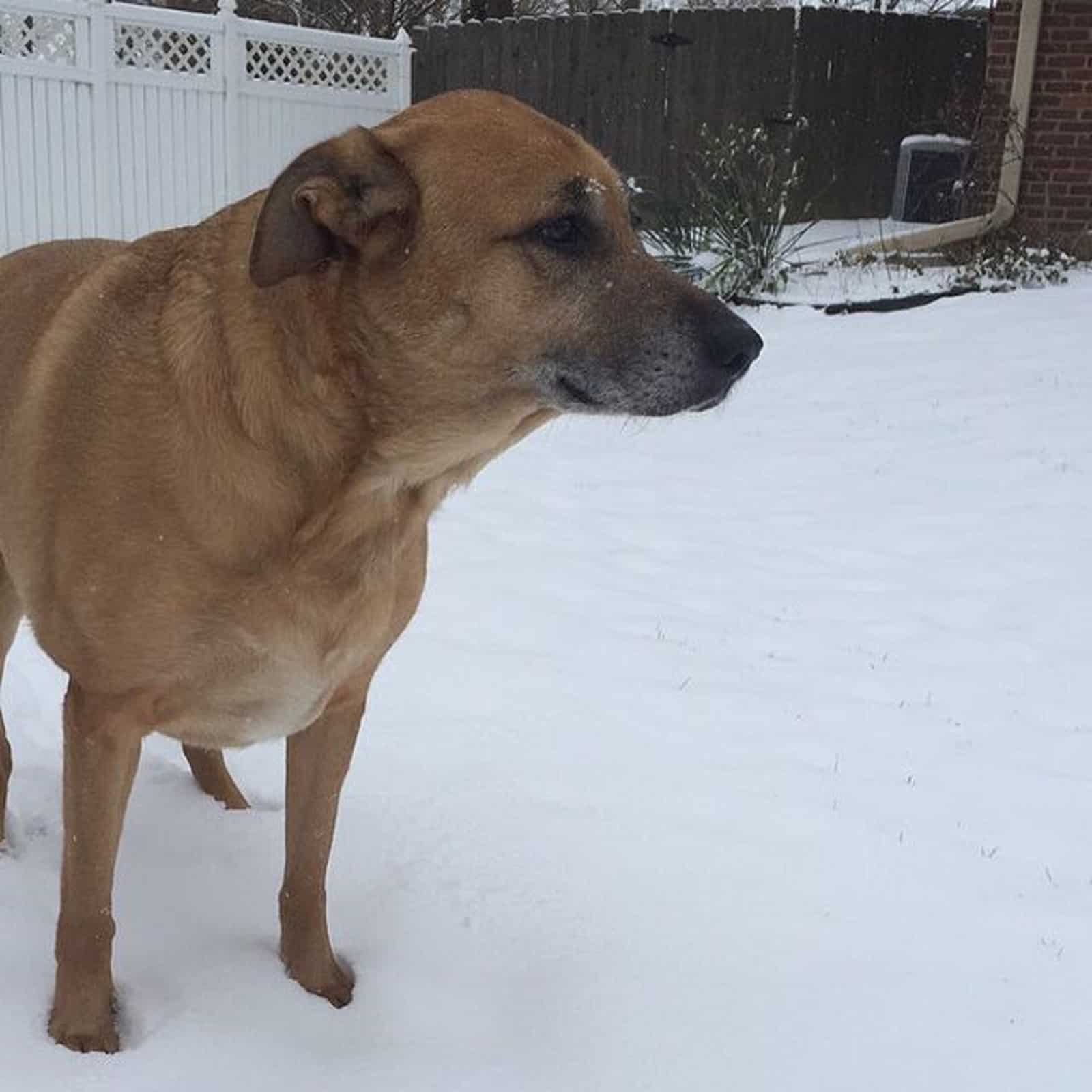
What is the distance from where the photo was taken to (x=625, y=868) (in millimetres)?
2773

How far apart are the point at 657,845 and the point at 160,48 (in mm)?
9751

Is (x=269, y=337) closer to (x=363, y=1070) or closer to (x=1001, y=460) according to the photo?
(x=363, y=1070)

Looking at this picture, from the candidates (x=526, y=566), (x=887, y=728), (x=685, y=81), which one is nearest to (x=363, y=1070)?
(x=887, y=728)

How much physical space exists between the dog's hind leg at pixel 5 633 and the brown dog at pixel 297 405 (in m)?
0.51

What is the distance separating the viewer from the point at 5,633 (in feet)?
8.94

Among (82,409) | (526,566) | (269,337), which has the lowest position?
(526,566)

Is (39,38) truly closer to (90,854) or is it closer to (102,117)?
(102,117)

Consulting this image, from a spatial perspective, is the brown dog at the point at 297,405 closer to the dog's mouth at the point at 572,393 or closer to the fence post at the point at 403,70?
the dog's mouth at the point at 572,393

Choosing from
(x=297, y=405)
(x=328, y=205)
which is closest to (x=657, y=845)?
(x=297, y=405)

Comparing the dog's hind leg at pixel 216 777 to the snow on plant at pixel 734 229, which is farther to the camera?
the snow on plant at pixel 734 229

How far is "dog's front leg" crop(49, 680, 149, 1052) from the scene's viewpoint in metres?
2.02

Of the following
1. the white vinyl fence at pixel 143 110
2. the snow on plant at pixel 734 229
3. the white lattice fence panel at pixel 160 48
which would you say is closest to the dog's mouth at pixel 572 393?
the snow on plant at pixel 734 229

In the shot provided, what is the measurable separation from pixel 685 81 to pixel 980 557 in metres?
8.65

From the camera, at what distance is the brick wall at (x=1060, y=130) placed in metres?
9.72
